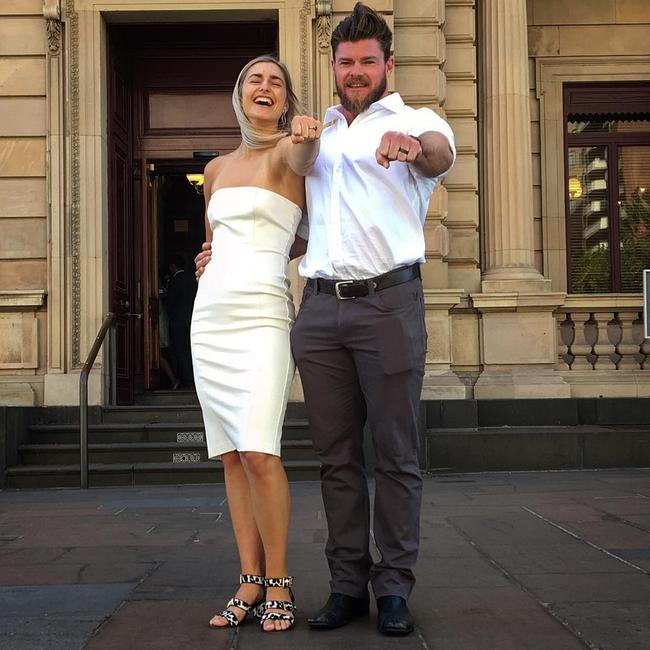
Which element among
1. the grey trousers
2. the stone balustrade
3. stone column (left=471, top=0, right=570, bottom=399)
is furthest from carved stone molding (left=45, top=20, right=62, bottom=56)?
the grey trousers

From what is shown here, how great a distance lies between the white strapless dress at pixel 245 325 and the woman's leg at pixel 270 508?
0.19ft

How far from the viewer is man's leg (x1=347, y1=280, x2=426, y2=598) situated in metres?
3.45

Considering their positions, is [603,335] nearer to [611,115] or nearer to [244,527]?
[611,115]

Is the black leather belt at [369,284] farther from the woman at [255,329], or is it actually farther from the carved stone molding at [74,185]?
the carved stone molding at [74,185]

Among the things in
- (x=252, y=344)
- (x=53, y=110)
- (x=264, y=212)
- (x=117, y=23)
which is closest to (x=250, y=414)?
(x=252, y=344)

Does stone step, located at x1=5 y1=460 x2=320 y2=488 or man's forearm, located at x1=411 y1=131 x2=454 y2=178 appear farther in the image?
stone step, located at x1=5 y1=460 x2=320 y2=488

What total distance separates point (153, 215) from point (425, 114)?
8.70m

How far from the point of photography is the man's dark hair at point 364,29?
343 cm

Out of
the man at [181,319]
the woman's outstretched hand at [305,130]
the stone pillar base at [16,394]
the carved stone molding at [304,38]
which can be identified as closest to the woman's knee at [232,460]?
the woman's outstretched hand at [305,130]

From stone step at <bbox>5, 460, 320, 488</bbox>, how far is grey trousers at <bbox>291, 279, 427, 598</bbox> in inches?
200

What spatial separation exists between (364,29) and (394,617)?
2.06 m

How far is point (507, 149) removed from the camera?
10547mm

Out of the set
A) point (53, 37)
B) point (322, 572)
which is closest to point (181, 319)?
point (53, 37)

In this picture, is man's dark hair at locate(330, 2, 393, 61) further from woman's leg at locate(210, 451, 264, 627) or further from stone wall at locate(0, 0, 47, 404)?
stone wall at locate(0, 0, 47, 404)
